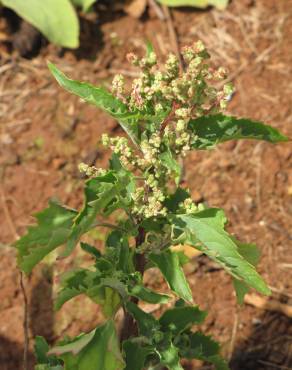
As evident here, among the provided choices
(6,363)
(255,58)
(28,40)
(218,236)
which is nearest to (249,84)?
(255,58)

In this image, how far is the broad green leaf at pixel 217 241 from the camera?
148cm

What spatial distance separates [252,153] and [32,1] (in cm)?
141

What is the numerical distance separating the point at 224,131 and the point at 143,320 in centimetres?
57

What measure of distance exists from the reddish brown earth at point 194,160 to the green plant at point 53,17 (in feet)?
0.49

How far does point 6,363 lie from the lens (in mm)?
2592

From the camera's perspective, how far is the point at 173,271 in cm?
162

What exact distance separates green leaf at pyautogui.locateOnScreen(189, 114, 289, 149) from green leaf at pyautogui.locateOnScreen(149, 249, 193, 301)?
0.93 ft

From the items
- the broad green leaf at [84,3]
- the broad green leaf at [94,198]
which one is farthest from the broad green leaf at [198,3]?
the broad green leaf at [94,198]

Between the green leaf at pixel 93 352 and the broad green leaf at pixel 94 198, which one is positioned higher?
the broad green leaf at pixel 94 198

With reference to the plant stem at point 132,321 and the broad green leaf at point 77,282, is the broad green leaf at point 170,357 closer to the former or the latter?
the plant stem at point 132,321

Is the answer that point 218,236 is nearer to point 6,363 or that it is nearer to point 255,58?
point 6,363

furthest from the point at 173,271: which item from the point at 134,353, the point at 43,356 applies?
the point at 43,356

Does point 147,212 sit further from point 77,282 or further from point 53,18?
point 53,18

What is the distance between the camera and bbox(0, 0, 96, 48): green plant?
3422mm
